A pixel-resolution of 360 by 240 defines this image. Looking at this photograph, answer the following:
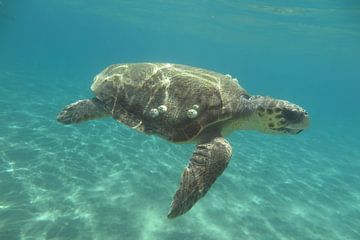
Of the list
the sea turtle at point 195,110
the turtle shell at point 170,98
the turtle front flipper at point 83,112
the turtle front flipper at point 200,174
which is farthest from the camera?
the turtle front flipper at point 83,112

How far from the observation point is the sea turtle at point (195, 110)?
19.2ft

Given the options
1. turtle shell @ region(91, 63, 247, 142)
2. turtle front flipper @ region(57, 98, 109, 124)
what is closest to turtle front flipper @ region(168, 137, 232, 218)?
turtle shell @ region(91, 63, 247, 142)

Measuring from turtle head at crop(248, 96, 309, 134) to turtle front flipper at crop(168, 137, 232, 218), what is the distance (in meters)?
0.99

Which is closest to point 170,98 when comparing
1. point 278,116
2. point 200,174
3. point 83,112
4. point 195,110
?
point 195,110

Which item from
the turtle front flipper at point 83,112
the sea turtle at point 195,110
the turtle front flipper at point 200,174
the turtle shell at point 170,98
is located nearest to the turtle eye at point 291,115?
the sea turtle at point 195,110

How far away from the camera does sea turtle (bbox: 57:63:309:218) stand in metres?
5.86

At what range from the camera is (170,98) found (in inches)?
252

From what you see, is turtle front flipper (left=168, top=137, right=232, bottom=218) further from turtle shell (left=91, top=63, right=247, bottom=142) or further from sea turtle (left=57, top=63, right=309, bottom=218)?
turtle shell (left=91, top=63, right=247, bottom=142)

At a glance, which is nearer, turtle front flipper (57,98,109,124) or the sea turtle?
the sea turtle

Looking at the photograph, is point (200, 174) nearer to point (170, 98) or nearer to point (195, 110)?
point (195, 110)

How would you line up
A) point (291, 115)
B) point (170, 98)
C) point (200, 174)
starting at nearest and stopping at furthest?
point (200, 174) < point (291, 115) < point (170, 98)

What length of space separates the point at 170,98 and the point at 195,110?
0.60 metres

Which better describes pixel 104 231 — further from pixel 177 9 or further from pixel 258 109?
pixel 177 9

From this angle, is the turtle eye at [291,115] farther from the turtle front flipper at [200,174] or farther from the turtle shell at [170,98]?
the turtle front flipper at [200,174]
